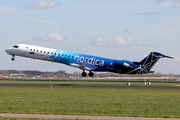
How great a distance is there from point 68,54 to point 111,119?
5560 centimetres

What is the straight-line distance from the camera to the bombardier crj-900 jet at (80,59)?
74.8 meters

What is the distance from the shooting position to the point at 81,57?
75.8m

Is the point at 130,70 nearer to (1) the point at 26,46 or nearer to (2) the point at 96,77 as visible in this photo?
(1) the point at 26,46

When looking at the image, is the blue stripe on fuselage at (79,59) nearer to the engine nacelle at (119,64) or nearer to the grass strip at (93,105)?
the engine nacelle at (119,64)

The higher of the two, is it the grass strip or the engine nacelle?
the engine nacelle

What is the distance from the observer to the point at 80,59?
75.6 m

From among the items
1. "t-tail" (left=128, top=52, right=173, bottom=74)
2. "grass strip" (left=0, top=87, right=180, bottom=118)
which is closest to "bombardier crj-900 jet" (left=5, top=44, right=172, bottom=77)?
"t-tail" (left=128, top=52, right=173, bottom=74)

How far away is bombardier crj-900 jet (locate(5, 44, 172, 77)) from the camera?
74750 millimetres

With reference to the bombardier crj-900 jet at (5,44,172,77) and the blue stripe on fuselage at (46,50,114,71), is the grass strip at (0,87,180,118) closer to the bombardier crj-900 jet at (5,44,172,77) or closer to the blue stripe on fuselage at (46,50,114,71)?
the blue stripe on fuselage at (46,50,114,71)

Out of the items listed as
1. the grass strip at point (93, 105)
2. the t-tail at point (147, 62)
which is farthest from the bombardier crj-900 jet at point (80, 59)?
the grass strip at point (93, 105)

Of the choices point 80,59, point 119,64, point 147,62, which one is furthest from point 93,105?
point 147,62

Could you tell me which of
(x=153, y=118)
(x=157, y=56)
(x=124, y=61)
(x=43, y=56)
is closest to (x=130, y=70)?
(x=124, y=61)

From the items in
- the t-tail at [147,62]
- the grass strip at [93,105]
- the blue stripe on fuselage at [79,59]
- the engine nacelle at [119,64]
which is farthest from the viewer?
the t-tail at [147,62]

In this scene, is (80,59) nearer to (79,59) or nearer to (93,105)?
(79,59)
